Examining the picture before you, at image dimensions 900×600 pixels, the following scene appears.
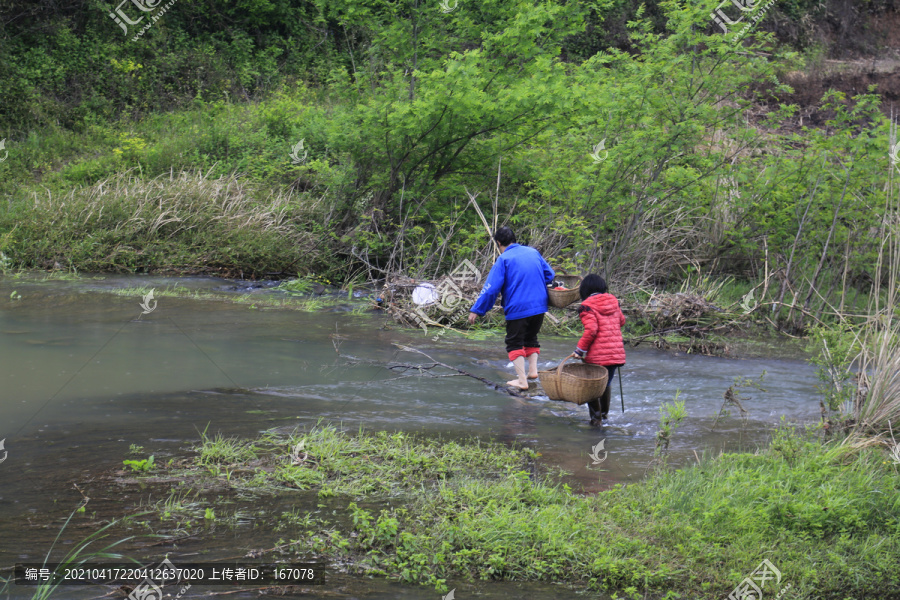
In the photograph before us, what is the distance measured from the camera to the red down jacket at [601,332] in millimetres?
7371

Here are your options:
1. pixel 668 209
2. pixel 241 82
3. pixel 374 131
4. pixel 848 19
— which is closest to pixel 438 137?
pixel 374 131

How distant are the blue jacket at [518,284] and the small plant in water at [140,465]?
399cm

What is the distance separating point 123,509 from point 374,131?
10.6 m

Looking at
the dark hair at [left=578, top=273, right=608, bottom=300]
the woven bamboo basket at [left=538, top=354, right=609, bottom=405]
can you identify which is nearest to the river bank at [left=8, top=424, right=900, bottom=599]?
the woven bamboo basket at [left=538, top=354, right=609, bottom=405]

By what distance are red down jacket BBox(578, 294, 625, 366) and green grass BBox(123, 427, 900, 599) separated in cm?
161

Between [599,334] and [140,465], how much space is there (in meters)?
4.23

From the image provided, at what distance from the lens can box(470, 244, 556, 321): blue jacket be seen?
8.43 meters

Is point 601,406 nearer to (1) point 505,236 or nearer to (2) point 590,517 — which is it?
(1) point 505,236

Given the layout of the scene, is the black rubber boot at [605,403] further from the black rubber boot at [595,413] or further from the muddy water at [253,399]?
the muddy water at [253,399]

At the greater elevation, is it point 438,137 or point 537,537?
point 438,137

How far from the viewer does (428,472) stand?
5543mm

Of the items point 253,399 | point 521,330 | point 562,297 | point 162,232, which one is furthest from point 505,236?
point 162,232

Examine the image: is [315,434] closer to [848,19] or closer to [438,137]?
[438,137]

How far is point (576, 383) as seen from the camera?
275 inches
